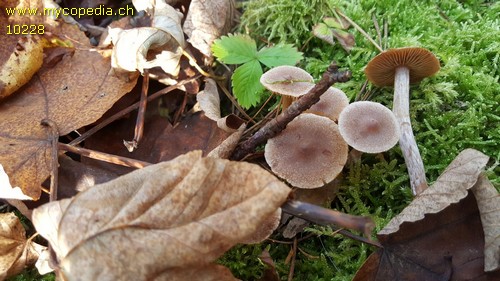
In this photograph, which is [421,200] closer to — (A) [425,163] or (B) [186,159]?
(A) [425,163]

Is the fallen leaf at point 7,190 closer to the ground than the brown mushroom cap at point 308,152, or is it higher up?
higher up

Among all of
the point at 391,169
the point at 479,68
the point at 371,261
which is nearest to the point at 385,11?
the point at 479,68

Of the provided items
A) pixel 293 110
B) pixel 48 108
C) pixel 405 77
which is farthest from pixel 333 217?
pixel 48 108

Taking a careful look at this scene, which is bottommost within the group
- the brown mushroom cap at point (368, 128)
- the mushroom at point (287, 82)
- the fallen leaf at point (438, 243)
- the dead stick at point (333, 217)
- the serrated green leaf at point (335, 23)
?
the fallen leaf at point (438, 243)

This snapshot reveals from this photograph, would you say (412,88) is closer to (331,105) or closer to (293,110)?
(331,105)

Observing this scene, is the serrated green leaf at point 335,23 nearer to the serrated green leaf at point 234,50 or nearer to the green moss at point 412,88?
the green moss at point 412,88

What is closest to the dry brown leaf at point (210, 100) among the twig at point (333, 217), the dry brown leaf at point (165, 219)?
the dry brown leaf at point (165, 219)

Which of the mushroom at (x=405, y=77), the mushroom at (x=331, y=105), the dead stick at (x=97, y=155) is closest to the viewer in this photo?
the dead stick at (x=97, y=155)
